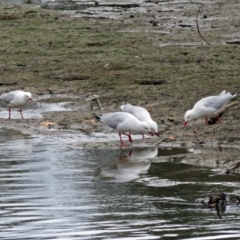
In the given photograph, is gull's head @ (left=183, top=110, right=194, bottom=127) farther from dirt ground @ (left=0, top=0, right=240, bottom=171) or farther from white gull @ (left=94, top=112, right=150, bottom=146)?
white gull @ (left=94, top=112, right=150, bottom=146)

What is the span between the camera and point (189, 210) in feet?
30.2

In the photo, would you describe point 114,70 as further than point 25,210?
Yes

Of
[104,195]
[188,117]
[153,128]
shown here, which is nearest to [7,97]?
[188,117]

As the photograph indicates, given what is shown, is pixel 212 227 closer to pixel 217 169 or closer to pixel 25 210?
pixel 25 210

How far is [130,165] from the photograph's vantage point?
1152 centimetres

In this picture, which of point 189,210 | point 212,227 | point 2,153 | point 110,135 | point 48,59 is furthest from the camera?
point 48,59

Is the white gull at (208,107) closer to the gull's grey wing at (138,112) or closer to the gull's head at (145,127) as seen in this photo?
the gull's grey wing at (138,112)

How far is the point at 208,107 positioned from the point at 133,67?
13.1 ft

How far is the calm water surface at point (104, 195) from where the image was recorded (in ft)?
27.9

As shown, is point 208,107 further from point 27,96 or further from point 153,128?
point 27,96

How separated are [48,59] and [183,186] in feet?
29.9

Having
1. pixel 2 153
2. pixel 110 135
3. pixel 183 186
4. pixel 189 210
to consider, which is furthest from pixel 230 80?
pixel 189 210

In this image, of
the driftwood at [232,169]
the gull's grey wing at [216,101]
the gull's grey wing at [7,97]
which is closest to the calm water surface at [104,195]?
the driftwood at [232,169]

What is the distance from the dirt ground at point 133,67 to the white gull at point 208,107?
175 mm
